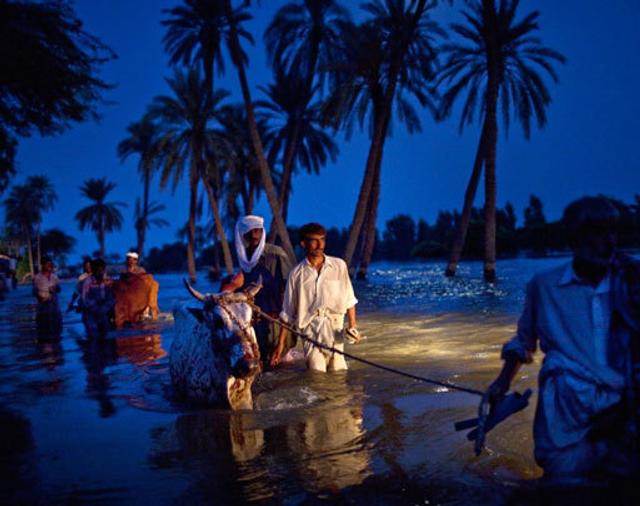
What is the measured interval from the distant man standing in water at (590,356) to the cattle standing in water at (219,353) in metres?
2.79

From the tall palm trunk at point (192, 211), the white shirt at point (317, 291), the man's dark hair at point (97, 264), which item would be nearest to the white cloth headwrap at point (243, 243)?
the white shirt at point (317, 291)

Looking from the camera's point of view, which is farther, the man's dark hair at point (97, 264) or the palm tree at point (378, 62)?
the palm tree at point (378, 62)

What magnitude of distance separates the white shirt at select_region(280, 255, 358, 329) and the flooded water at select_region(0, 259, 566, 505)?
28.4 inches

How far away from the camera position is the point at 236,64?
26.7 meters

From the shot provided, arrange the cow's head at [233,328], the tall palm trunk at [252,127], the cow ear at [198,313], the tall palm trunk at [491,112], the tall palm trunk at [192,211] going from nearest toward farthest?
the cow's head at [233,328]
the cow ear at [198,313]
the tall palm trunk at [252,127]
the tall palm trunk at [491,112]
the tall palm trunk at [192,211]

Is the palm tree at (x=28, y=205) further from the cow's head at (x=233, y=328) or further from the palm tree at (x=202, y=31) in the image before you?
the cow's head at (x=233, y=328)

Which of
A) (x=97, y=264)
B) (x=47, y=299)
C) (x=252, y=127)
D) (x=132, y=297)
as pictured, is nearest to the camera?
(x=97, y=264)

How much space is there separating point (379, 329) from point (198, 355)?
670 centimetres

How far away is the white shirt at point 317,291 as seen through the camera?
21.2 ft

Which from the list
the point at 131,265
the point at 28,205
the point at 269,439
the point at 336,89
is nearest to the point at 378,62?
the point at 336,89

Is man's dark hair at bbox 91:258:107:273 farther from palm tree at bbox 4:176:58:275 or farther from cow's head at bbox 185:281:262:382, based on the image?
palm tree at bbox 4:176:58:275

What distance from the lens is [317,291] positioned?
647cm

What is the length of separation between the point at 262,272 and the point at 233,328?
4.85 ft

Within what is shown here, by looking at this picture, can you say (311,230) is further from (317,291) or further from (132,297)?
(132,297)
